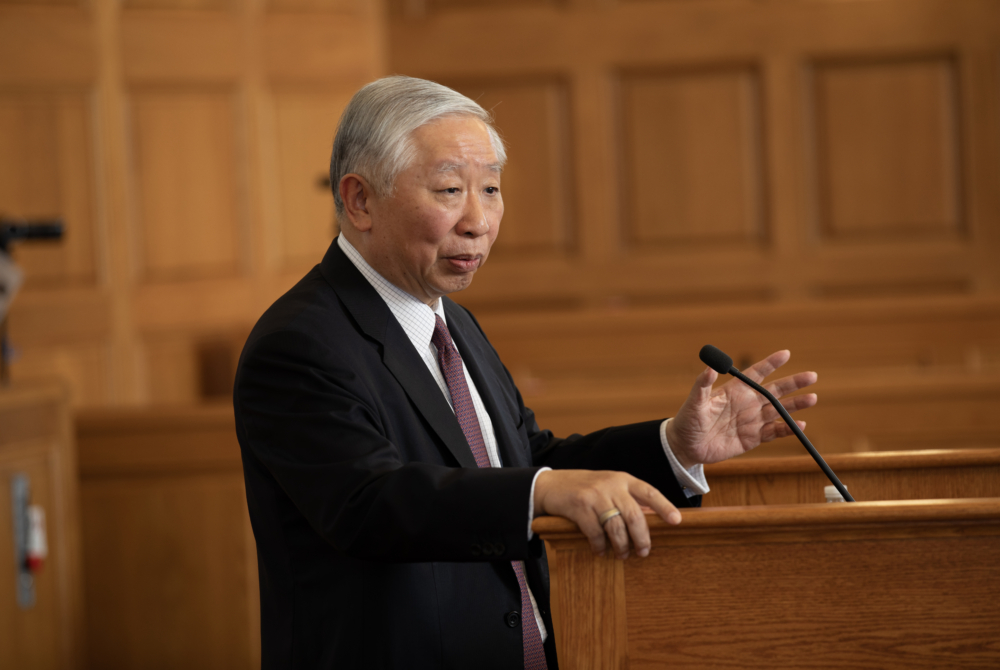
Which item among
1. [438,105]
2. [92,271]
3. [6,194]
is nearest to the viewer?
[438,105]

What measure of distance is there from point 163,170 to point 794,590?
405 centimetres

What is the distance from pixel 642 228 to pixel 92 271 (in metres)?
3.11

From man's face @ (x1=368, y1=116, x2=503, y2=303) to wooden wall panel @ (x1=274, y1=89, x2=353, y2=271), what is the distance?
3.49m

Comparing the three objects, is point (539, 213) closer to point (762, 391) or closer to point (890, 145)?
point (890, 145)

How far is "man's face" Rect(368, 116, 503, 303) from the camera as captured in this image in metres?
1.54

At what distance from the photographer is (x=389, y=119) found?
1534 mm

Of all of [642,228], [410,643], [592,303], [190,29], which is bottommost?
[410,643]

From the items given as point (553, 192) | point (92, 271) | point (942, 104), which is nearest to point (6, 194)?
point (92, 271)

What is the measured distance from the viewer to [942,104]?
19.0 feet

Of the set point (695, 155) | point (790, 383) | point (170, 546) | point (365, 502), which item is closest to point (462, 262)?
point (365, 502)

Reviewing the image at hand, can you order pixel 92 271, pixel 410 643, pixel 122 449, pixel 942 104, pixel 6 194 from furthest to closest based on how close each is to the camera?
pixel 942 104
pixel 92 271
pixel 6 194
pixel 122 449
pixel 410 643

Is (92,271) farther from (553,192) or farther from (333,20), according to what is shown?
(553,192)

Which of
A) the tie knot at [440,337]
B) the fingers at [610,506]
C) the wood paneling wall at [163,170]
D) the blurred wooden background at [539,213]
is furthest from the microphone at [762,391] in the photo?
the wood paneling wall at [163,170]

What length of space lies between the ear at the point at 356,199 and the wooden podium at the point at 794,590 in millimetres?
606
